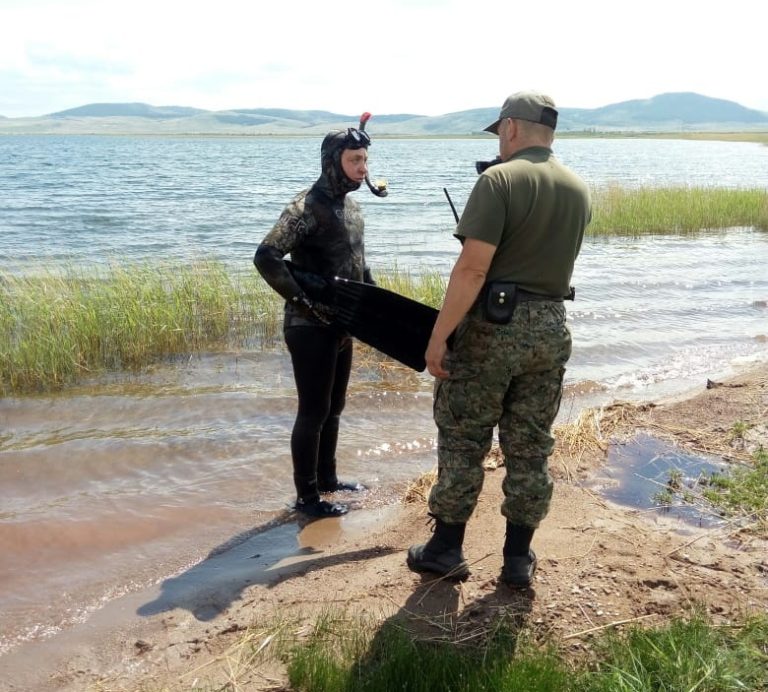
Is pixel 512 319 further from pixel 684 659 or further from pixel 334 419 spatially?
pixel 334 419

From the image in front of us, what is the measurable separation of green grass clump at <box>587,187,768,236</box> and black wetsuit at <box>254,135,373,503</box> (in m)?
16.1

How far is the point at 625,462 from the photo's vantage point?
539cm

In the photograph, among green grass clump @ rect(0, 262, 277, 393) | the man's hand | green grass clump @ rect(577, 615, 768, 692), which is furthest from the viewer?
green grass clump @ rect(0, 262, 277, 393)

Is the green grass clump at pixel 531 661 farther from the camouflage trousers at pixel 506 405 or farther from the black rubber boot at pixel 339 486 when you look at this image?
the black rubber boot at pixel 339 486

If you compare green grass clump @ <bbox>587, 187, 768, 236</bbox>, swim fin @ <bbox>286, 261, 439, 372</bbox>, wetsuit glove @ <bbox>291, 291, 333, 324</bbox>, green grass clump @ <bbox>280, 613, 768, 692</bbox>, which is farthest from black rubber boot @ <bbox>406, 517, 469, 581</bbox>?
green grass clump @ <bbox>587, 187, 768, 236</bbox>

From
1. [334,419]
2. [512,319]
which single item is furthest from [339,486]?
[512,319]

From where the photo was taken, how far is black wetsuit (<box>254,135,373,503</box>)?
428cm

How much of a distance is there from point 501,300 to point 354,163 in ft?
5.30

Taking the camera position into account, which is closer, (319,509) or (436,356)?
(436,356)

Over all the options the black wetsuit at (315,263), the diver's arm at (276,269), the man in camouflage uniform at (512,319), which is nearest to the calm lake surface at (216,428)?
the black wetsuit at (315,263)

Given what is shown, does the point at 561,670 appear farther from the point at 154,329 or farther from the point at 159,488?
the point at 154,329

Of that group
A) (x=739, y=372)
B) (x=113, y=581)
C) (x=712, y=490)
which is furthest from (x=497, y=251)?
(x=739, y=372)

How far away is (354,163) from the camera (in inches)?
171

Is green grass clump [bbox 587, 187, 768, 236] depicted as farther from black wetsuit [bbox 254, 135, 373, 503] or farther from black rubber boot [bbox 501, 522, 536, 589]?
black rubber boot [bbox 501, 522, 536, 589]
